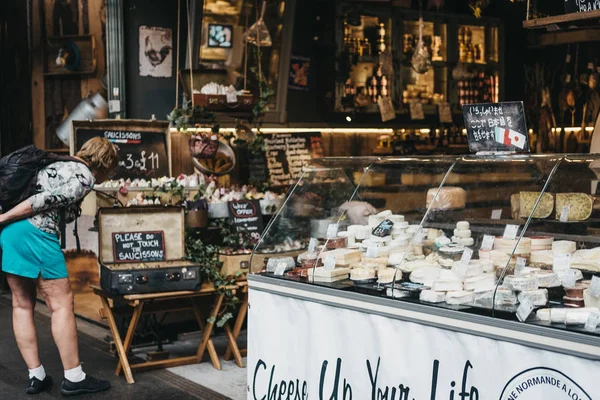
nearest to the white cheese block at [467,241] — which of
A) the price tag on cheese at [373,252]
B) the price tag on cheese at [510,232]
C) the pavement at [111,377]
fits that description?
the price tag on cheese at [510,232]

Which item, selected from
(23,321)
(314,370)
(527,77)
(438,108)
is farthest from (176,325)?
(527,77)

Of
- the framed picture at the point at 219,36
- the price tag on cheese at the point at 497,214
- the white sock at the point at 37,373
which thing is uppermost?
the framed picture at the point at 219,36

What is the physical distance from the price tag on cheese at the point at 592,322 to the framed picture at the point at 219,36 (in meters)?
5.32

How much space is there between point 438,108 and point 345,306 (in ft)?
20.8

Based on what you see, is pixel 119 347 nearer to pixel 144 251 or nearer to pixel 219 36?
pixel 144 251

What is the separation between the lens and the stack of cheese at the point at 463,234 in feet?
15.0

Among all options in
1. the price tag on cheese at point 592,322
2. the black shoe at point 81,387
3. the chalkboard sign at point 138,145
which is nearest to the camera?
the price tag on cheese at point 592,322

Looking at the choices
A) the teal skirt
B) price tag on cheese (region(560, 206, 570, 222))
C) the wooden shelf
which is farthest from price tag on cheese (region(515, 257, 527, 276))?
the teal skirt

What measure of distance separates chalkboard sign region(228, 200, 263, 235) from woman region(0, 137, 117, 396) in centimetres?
126

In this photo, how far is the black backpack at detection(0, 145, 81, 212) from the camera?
5.75m

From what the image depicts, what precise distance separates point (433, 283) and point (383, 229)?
836 mm

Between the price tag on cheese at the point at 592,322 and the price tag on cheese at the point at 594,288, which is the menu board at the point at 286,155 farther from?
the price tag on cheese at the point at 592,322

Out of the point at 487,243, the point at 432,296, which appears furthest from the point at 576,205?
the point at 432,296

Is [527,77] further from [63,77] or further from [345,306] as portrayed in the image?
[345,306]
